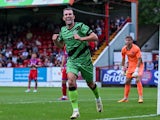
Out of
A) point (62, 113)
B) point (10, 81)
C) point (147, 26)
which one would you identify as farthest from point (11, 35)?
point (62, 113)

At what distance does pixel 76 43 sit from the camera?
11.5m

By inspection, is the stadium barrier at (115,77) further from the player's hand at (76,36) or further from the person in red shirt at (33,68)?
the player's hand at (76,36)

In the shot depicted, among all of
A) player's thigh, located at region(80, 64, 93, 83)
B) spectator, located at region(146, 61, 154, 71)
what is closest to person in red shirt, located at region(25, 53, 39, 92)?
spectator, located at region(146, 61, 154, 71)

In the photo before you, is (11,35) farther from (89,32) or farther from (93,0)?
(89,32)

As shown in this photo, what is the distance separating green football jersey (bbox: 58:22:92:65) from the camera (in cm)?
1145

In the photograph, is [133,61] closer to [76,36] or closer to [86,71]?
[86,71]

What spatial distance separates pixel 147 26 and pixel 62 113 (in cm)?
4046

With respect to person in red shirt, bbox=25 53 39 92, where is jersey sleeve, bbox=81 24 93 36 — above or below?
above

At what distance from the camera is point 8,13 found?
4812cm

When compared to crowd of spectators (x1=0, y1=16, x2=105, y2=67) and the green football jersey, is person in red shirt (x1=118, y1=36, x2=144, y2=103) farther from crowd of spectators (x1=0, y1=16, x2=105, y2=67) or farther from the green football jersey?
crowd of spectators (x1=0, y1=16, x2=105, y2=67)

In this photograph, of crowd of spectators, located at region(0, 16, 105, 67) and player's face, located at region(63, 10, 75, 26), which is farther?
crowd of spectators, located at region(0, 16, 105, 67)

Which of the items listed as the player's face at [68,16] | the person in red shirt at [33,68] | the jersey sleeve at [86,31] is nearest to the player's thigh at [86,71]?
the jersey sleeve at [86,31]

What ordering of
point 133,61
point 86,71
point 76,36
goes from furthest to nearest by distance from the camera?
point 133,61, point 86,71, point 76,36

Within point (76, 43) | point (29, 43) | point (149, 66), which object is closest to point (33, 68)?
point (149, 66)
